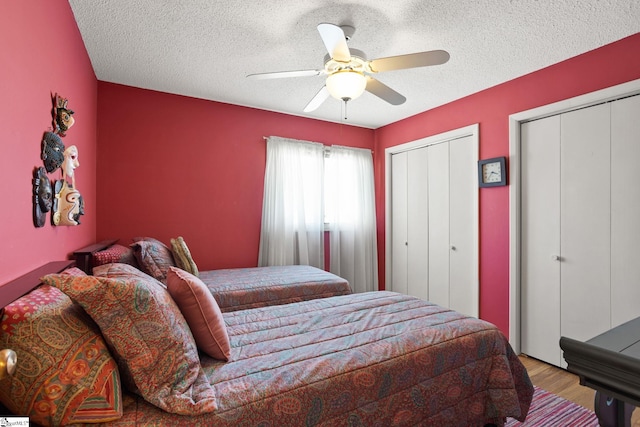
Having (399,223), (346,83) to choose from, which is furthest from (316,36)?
(399,223)

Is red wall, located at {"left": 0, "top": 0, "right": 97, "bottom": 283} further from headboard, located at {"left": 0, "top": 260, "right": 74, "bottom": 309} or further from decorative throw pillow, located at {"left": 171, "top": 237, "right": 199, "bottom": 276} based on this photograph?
decorative throw pillow, located at {"left": 171, "top": 237, "right": 199, "bottom": 276}

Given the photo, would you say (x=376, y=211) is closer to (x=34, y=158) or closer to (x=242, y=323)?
(x=242, y=323)

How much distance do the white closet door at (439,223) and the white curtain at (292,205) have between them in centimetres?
133

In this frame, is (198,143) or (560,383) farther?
(198,143)

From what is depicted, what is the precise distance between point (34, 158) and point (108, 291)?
0.86 m

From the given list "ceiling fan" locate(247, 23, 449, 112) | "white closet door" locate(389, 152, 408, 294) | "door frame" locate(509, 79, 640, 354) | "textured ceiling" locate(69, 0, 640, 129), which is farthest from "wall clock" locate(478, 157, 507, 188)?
"ceiling fan" locate(247, 23, 449, 112)

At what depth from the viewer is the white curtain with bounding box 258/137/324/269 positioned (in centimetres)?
374

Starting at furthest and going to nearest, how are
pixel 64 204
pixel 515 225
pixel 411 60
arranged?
pixel 515 225 → pixel 411 60 → pixel 64 204

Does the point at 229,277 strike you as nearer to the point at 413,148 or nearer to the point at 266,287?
the point at 266,287

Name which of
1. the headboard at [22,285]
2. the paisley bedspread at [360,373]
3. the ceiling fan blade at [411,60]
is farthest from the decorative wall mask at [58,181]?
the ceiling fan blade at [411,60]

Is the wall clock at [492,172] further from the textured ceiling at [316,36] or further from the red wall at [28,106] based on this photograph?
the red wall at [28,106]

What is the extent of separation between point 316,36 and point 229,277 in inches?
83.4

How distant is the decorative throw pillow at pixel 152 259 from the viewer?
2306mm

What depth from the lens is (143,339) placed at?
104 cm
